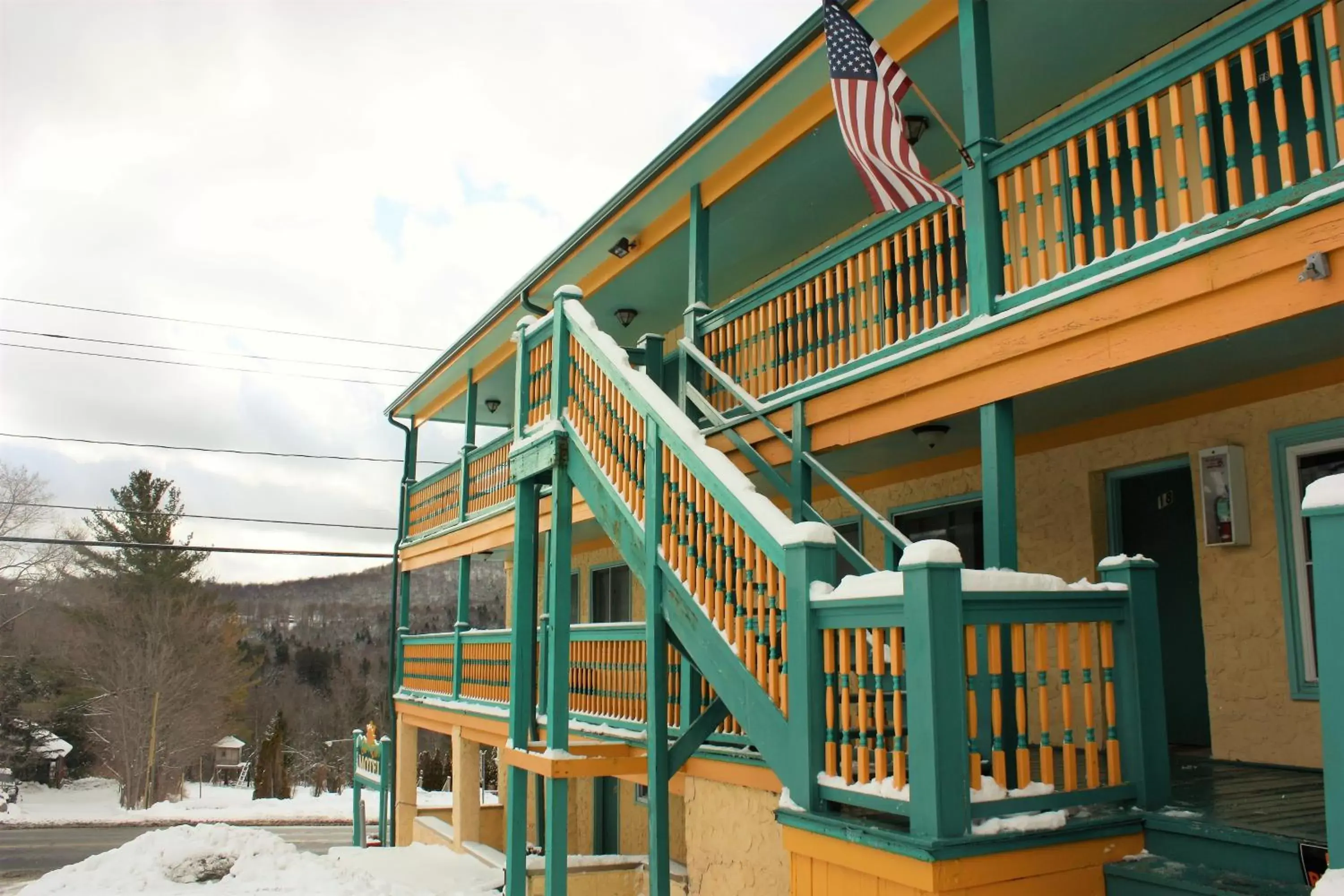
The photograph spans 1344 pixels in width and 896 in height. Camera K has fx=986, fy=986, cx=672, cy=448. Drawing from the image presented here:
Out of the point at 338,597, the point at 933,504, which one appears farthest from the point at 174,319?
the point at 338,597

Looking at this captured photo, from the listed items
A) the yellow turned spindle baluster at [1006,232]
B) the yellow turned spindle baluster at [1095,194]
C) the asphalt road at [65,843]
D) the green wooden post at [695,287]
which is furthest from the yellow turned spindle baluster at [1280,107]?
the asphalt road at [65,843]

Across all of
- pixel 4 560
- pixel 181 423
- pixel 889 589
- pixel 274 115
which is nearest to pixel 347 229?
pixel 181 423

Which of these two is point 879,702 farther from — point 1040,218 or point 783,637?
point 1040,218

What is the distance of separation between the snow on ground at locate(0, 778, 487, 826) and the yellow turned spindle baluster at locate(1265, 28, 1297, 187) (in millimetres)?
36564

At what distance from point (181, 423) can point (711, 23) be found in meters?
66.6

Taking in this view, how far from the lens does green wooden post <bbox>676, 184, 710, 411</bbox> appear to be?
9633mm

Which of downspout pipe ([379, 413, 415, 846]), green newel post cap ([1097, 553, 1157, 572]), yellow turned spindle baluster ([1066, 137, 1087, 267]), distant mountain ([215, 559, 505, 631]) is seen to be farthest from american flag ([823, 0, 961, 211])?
distant mountain ([215, 559, 505, 631])

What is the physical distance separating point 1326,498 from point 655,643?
160 inches

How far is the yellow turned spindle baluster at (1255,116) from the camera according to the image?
4.69 m

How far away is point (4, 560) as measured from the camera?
154ft

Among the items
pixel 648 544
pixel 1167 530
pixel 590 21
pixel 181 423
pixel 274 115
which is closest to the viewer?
pixel 648 544

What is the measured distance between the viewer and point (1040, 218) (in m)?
6.00

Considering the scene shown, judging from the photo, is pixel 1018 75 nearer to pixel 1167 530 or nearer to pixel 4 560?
pixel 1167 530

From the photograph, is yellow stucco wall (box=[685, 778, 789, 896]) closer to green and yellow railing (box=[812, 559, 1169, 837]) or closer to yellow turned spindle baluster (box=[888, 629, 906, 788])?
green and yellow railing (box=[812, 559, 1169, 837])
